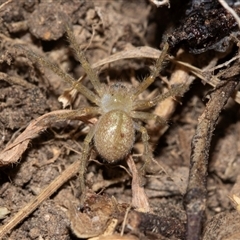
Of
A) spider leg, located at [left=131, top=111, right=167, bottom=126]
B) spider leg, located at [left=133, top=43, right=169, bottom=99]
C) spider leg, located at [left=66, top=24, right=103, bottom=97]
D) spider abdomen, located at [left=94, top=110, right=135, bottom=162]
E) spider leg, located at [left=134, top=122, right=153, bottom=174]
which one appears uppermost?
spider leg, located at [left=66, top=24, right=103, bottom=97]

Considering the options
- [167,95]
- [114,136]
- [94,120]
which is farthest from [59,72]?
[167,95]

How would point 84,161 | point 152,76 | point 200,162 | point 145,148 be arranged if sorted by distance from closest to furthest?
point 200,162, point 84,161, point 145,148, point 152,76

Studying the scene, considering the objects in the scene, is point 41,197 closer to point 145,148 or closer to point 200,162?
point 145,148

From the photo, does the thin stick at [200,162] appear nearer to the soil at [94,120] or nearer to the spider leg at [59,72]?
the soil at [94,120]

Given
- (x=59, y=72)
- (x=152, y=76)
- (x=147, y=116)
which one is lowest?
(x=147, y=116)

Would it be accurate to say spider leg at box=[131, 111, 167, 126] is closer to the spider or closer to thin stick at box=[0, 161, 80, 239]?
the spider

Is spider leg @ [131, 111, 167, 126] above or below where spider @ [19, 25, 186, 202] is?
below

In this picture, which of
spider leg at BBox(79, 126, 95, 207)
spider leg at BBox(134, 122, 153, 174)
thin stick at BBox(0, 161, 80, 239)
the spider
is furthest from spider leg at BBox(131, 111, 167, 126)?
thin stick at BBox(0, 161, 80, 239)
